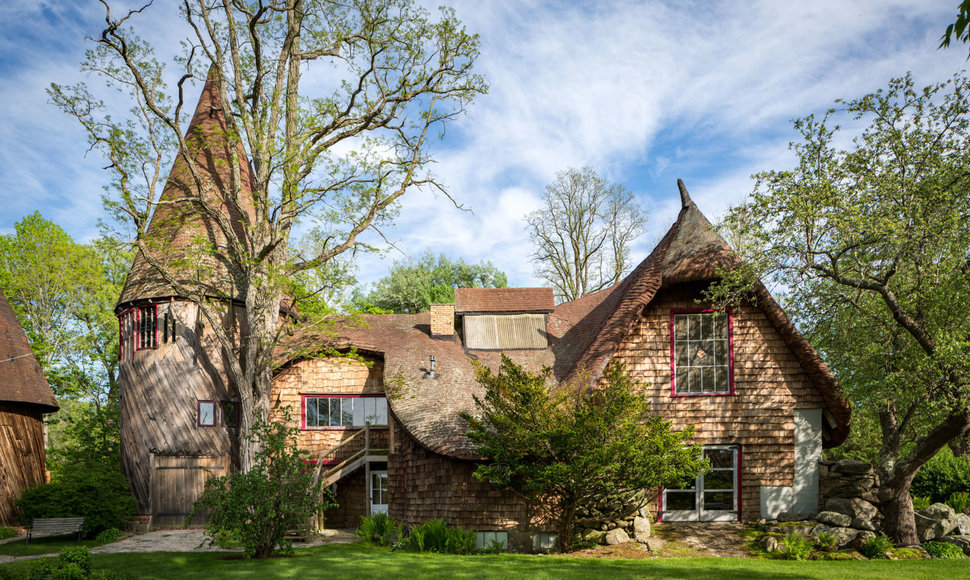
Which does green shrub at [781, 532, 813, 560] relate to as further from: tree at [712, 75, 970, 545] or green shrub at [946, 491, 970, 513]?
green shrub at [946, 491, 970, 513]

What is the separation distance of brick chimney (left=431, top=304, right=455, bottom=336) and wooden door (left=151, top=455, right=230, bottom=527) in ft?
24.8

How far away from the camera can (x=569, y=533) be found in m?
13.8

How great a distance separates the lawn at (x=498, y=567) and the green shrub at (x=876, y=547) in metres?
0.60

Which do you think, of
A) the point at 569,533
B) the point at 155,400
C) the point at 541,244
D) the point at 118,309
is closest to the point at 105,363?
the point at 118,309

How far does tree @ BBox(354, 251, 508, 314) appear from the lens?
116ft

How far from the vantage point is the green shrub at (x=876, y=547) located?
1283 cm

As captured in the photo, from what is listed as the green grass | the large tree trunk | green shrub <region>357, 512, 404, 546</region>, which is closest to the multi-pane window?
green shrub <region>357, 512, 404, 546</region>

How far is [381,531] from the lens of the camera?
619 inches

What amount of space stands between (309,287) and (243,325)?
99.8 inches

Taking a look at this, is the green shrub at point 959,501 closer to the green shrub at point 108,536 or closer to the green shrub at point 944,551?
the green shrub at point 944,551

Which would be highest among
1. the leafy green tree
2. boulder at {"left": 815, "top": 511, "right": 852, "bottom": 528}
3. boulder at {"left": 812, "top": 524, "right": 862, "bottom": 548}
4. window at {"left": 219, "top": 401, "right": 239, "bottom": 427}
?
window at {"left": 219, "top": 401, "right": 239, "bottom": 427}

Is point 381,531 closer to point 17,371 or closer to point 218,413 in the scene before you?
point 218,413

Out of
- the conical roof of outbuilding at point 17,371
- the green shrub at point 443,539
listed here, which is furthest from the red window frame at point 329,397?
the conical roof of outbuilding at point 17,371

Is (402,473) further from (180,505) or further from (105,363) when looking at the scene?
(105,363)
